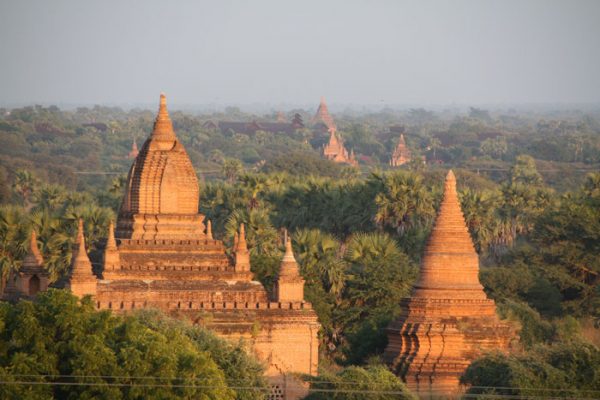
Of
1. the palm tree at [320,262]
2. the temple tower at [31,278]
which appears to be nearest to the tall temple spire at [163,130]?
the temple tower at [31,278]

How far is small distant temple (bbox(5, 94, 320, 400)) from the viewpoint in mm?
54562

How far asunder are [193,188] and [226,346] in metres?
12.4

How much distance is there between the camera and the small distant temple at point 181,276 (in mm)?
54562

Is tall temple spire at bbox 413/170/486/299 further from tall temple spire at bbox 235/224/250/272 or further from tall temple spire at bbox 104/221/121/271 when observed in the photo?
A: tall temple spire at bbox 104/221/121/271

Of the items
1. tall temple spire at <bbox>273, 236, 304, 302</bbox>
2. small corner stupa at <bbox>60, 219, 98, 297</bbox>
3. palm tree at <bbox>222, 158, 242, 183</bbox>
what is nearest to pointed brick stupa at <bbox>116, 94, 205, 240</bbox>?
tall temple spire at <bbox>273, 236, 304, 302</bbox>

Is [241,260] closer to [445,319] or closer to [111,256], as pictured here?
[111,256]

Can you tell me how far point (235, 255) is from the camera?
58.5 meters

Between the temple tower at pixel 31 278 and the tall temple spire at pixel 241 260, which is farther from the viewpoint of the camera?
the temple tower at pixel 31 278

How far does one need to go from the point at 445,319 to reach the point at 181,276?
6.55m

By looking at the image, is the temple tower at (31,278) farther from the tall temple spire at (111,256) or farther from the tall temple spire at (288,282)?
the tall temple spire at (288,282)

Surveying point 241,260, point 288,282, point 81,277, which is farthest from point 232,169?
point 81,277

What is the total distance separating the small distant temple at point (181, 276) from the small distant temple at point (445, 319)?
220 cm

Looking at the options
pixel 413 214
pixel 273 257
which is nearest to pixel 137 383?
pixel 273 257

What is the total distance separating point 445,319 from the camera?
5541 centimetres
